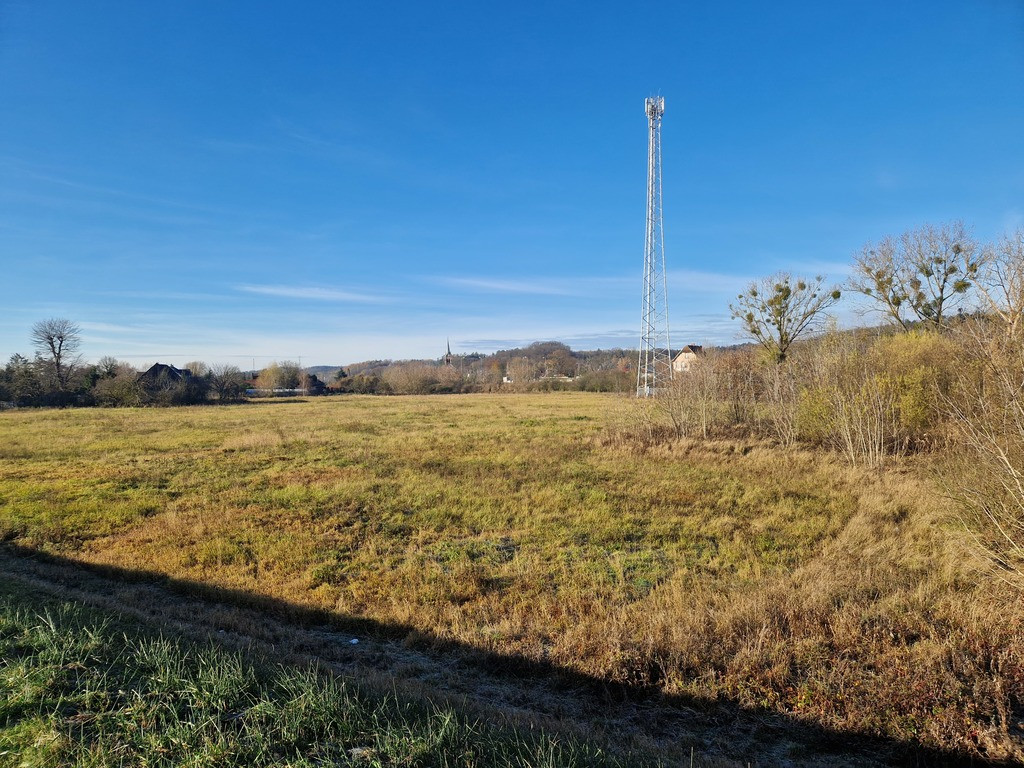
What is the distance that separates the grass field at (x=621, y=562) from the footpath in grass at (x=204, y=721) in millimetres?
1556

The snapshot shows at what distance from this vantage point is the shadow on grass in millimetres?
4600

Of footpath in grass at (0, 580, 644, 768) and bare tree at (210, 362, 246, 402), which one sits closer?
footpath in grass at (0, 580, 644, 768)

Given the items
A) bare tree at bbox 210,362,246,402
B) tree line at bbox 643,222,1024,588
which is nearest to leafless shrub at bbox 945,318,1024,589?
tree line at bbox 643,222,1024,588

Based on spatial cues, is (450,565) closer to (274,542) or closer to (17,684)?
(274,542)

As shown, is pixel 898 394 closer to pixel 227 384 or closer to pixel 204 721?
pixel 204 721

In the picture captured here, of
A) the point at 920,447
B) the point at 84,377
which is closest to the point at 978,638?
the point at 920,447

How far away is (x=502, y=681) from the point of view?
5.80 metres

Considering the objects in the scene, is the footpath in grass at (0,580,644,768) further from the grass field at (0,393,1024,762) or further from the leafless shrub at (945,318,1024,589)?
the leafless shrub at (945,318,1024,589)

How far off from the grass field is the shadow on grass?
0.07m

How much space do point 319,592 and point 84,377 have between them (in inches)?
2637

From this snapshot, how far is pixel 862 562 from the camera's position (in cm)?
865

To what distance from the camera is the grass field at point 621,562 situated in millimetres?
5324

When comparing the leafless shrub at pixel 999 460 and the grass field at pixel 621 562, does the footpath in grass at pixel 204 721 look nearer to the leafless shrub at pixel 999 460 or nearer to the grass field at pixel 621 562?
the grass field at pixel 621 562

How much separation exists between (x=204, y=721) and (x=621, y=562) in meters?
7.25
